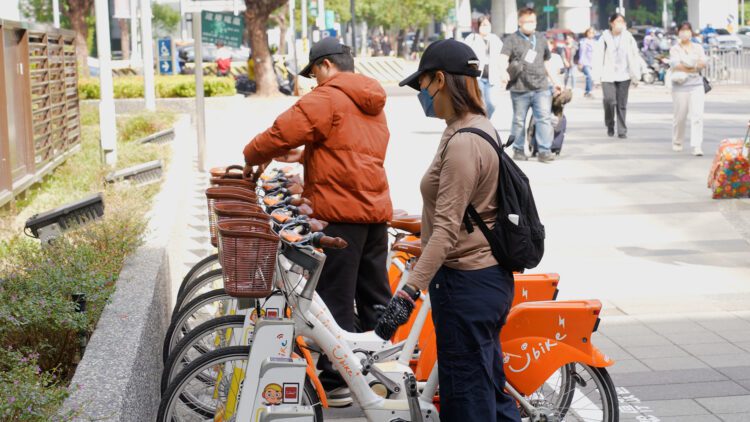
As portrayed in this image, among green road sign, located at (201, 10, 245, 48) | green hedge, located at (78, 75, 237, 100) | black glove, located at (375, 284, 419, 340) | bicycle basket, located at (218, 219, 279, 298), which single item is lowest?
black glove, located at (375, 284, 419, 340)

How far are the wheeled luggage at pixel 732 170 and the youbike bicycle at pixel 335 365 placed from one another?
748 cm

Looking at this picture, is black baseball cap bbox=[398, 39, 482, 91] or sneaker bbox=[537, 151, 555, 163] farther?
sneaker bbox=[537, 151, 555, 163]

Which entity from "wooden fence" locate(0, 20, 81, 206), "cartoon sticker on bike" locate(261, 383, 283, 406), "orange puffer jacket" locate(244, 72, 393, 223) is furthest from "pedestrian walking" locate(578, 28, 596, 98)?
"cartoon sticker on bike" locate(261, 383, 283, 406)

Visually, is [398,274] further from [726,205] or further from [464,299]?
[726,205]

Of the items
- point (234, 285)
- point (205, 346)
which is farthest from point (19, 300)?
point (234, 285)

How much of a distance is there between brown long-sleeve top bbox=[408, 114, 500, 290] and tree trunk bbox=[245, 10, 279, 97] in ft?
93.6

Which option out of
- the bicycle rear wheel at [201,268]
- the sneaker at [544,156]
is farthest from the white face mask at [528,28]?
the bicycle rear wheel at [201,268]

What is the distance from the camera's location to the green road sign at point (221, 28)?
18406 millimetres

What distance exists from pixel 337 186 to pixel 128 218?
2045 millimetres

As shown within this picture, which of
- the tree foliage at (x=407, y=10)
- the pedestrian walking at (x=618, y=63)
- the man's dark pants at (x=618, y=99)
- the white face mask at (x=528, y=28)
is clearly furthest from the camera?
the tree foliage at (x=407, y=10)

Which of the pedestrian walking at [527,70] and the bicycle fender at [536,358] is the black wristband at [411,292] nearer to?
the bicycle fender at [536,358]

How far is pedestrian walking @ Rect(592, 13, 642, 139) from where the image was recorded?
702 inches

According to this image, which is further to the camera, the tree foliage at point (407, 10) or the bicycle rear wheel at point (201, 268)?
the tree foliage at point (407, 10)

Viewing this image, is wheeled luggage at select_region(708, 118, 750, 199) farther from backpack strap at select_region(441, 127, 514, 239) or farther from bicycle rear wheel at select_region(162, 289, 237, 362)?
backpack strap at select_region(441, 127, 514, 239)
